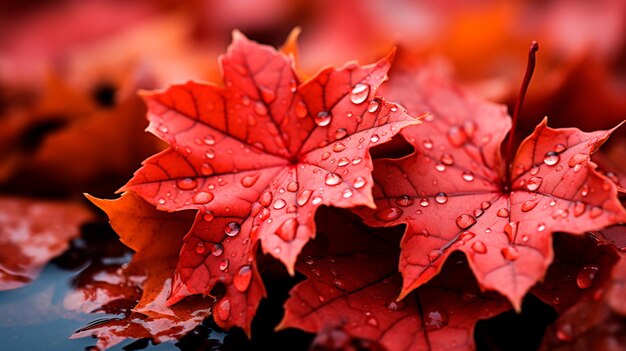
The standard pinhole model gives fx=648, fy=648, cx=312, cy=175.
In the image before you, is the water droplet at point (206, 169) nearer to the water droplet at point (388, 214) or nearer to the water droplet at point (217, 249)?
the water droplet at point (217, 249)

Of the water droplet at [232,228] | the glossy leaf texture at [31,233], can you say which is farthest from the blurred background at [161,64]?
the water droplet at [232,228]

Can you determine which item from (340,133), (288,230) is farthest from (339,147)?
(288,230)

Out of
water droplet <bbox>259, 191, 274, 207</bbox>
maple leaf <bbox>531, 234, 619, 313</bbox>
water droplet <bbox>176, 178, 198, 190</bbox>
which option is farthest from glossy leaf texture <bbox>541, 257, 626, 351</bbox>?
water droplet <bbox>176, 178, 198, 190</bbox>

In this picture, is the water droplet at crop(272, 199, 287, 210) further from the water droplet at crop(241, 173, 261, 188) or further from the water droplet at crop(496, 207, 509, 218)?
the water droplet at crop(496, 207, 509, 218)

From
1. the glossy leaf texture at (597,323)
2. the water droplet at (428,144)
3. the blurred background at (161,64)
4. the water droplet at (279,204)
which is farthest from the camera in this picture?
the blurred background at (161,64)

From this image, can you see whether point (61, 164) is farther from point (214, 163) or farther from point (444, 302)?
point (444, 302)

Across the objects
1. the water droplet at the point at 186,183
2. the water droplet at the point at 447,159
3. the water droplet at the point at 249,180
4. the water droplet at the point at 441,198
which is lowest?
the water droplet at the point at 441,198

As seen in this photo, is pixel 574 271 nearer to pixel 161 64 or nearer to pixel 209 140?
pixel 209 140
